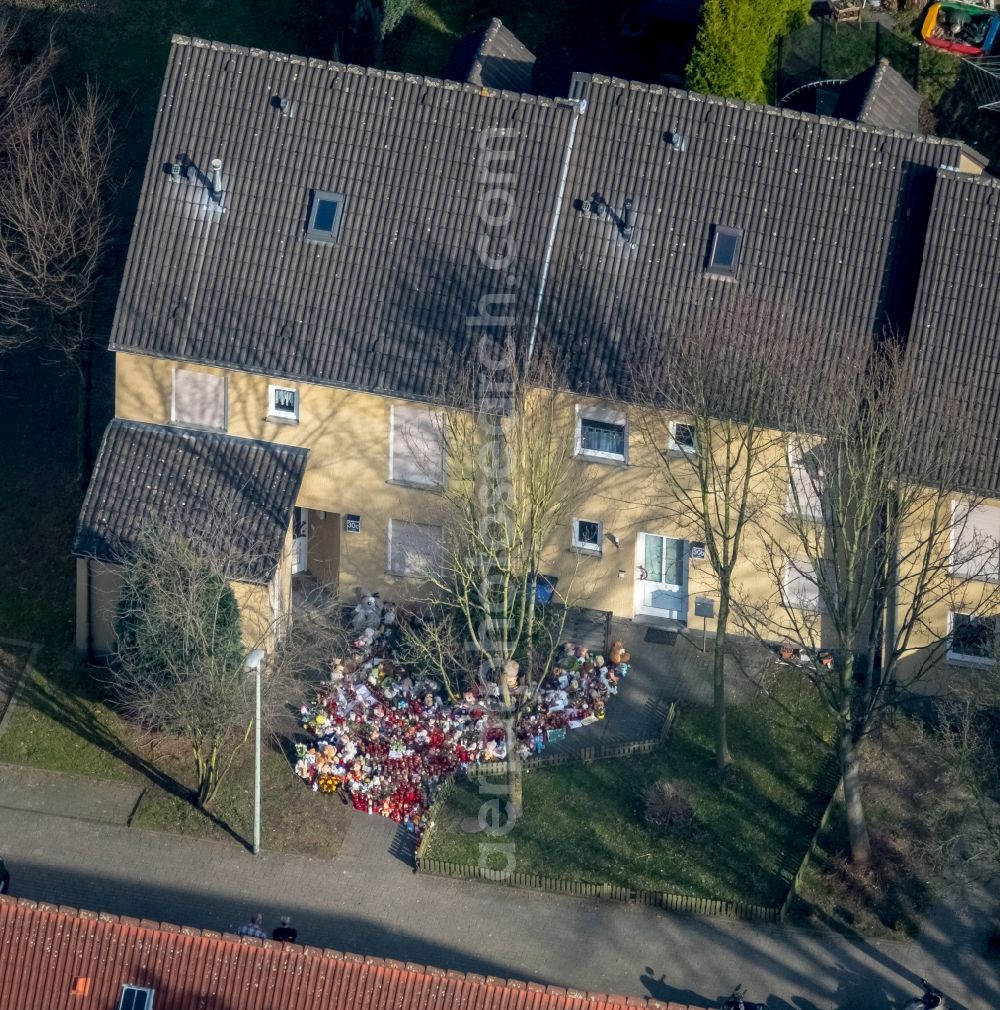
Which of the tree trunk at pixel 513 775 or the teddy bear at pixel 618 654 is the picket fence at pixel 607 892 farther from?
the teddy bear at pixel 618 654

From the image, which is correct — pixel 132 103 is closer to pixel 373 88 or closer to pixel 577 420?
pixel 373 88

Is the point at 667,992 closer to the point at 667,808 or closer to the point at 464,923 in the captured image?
the point at 667,808

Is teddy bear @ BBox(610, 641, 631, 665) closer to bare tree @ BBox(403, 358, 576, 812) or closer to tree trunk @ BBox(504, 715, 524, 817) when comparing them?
bare tree @ BBox(403, 358, 576, 812)

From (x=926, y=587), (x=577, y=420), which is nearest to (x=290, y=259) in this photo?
(x=577, y=420)

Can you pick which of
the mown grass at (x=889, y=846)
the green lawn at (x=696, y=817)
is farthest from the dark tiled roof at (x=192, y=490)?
the mown grass at (x=889, y=846)

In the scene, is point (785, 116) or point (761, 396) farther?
point (785, 116)
